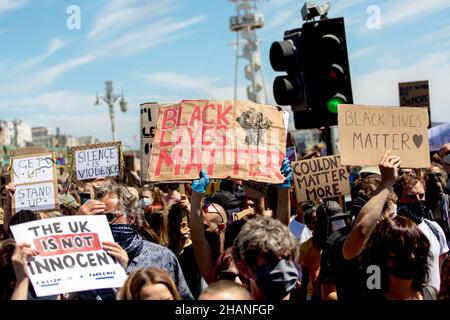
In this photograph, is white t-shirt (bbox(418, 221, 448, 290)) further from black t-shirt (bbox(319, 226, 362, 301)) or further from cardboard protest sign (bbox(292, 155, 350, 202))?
cardboard protest sign (bbox(292, 155, 350, 202))

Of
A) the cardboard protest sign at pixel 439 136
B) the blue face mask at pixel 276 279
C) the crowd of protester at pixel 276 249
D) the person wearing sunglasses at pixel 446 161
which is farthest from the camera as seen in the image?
the cardboard protest sign at pixel 439 136

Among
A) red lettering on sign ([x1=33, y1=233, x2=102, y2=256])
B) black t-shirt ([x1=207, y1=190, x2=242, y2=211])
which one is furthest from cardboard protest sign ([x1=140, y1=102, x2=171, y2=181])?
red lettering on sign ([x1=33, y1=233, x2=102, y2=256])

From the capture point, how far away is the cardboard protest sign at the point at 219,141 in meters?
4.90

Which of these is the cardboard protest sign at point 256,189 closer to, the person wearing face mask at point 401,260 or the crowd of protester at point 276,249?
the crowd of protester at point 276,249

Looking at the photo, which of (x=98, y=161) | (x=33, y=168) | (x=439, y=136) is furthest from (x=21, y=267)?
(x=439, y=136)

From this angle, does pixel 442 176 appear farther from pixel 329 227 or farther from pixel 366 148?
pixel 366 148

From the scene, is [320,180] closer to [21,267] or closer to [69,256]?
[69,256]

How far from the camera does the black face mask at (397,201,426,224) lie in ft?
17.1

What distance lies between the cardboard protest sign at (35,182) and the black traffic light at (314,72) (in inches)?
101

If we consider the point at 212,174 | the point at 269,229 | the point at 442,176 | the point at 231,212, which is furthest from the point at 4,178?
the point at 269,229

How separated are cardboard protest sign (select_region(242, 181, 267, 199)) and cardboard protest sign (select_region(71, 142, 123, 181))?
218 cm

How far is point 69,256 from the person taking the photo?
3.38m

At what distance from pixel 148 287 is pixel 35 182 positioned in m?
3.97

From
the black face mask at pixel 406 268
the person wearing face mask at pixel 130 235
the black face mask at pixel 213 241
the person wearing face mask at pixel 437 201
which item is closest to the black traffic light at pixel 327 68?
the person wearing face mask at pixel 437 201
